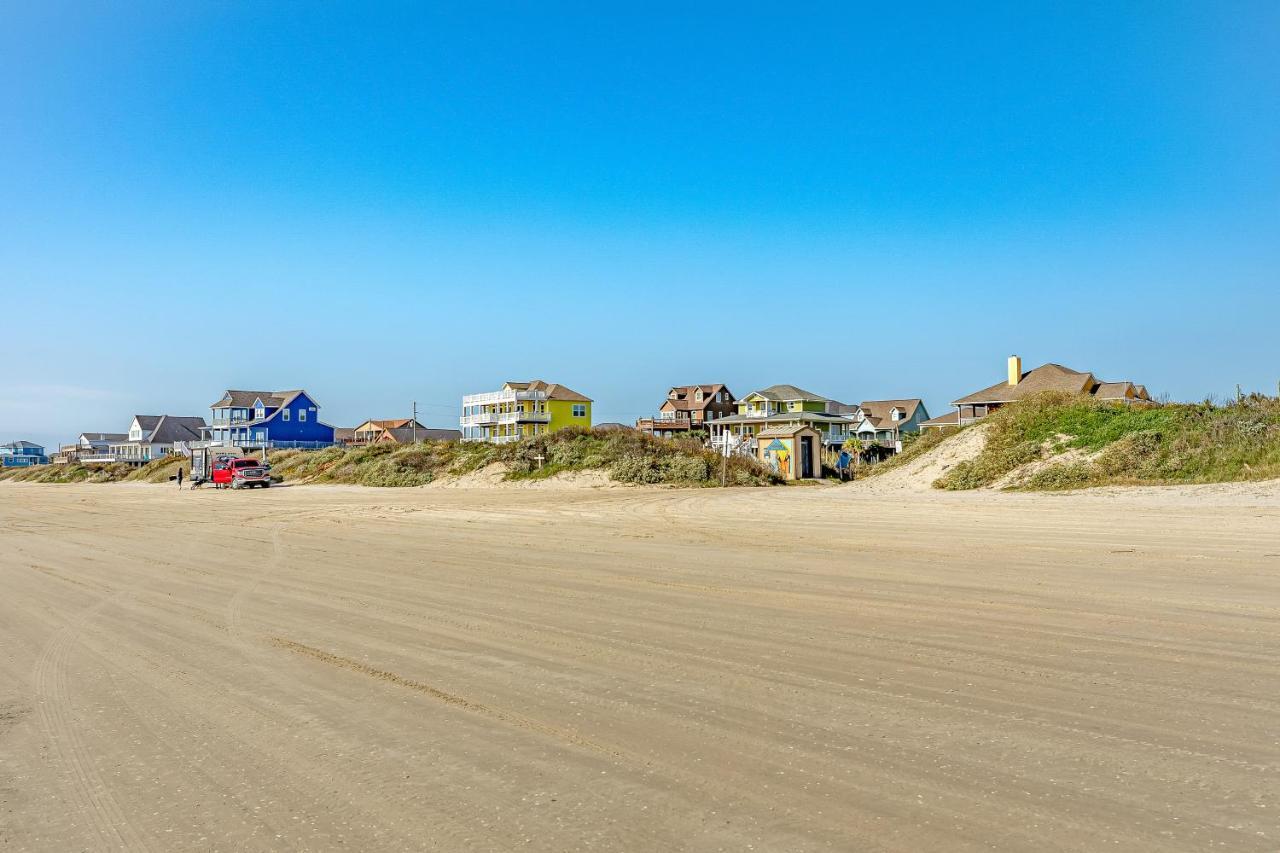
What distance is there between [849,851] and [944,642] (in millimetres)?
3710

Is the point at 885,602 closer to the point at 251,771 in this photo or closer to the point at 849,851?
the point at 849,851

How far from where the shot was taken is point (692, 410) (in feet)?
367

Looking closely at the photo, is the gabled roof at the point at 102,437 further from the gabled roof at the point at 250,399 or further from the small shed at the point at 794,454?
A: the small shed at the point at 794,454

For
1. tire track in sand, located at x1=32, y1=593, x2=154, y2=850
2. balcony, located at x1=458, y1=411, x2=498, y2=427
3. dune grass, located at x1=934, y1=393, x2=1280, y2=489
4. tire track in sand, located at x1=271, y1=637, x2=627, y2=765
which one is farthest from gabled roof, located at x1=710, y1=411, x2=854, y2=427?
tire track in sand, located at x1=32, y1=593, x2=154, y2=850

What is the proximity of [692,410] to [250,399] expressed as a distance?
186ft

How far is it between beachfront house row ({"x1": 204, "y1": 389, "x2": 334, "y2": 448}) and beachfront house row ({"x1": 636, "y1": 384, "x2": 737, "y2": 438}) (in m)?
43.7

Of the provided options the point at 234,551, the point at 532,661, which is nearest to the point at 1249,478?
the point at 532,661

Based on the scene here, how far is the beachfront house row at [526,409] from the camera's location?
96.9 meters

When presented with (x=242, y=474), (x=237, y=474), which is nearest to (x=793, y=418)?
(x=242, y=474)

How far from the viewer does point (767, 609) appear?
26.9ft

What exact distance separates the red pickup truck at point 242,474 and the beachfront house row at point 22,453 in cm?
15086

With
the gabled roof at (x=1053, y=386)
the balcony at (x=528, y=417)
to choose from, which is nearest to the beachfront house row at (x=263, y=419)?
the balcony at (x=528, y=417)

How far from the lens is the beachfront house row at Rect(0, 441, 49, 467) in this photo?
168000 mm

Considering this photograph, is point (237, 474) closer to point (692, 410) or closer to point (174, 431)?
point (692, 410)
